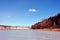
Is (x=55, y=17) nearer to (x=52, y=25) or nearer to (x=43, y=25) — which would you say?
(x=52, y=25)

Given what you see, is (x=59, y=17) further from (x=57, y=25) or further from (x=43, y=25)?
(x=43, y=25)

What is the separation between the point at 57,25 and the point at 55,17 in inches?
156

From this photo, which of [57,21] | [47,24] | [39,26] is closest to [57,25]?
[57,21]

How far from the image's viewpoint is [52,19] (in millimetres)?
73438

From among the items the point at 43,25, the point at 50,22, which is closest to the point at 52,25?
the point at 50,22

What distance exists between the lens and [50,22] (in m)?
75.4

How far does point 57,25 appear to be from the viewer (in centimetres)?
7088

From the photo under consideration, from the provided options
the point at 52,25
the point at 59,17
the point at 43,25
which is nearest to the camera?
the point at 59,17

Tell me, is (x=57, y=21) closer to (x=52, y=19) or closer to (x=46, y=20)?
(x=52, y=19)

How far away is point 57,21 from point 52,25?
395cm

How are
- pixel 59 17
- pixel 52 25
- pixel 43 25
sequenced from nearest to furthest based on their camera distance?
pixel 59 17 < pixel 52 25 < pixel 43 25

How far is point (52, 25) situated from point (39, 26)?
10.4 meters

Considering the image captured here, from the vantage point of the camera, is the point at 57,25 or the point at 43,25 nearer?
the point at 57,25

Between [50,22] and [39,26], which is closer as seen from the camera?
[50,22]
